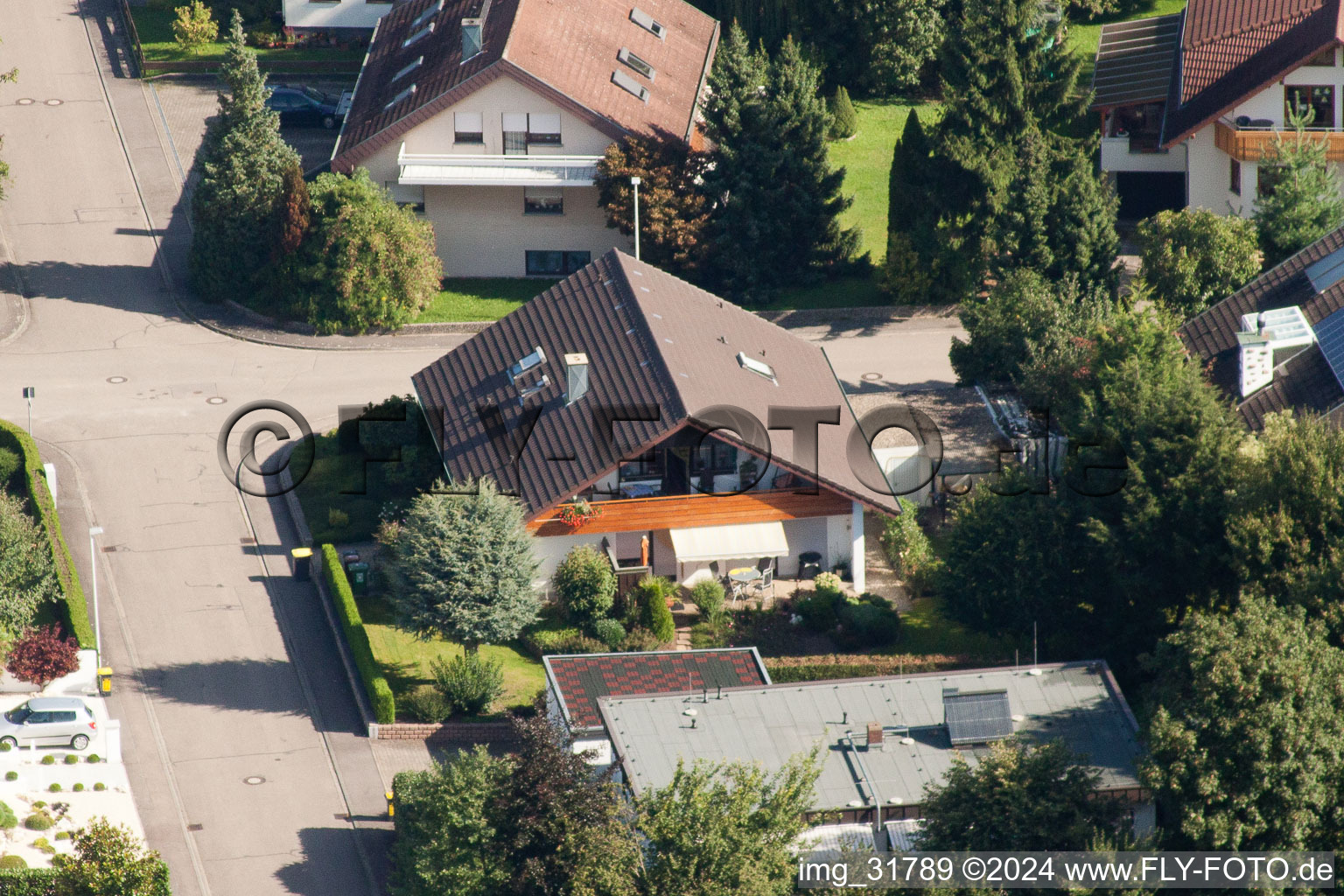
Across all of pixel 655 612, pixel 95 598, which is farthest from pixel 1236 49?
pixel 95 598

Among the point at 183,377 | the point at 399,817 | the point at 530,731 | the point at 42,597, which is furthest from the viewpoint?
the point at 183,377

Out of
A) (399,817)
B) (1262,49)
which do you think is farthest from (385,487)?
(1262,49)

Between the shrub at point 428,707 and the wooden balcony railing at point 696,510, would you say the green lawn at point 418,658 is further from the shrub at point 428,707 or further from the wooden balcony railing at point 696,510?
the wooden balcony railing at point 696,510

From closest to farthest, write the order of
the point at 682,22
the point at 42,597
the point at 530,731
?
the point at 530,731 < the point at 42,597 < the point at 682,22

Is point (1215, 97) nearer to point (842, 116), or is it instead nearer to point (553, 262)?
point (842, 116)

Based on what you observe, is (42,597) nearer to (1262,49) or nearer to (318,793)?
(318,793)

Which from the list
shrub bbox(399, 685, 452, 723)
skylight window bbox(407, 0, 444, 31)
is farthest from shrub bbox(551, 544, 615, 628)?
skylight window bbox(407, 0, 444, 31)

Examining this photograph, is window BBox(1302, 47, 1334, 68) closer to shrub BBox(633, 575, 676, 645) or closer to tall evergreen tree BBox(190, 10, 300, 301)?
shrub BBox(633, 575, 676, 645)
